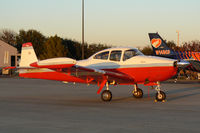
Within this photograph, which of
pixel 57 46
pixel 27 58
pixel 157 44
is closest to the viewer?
pixel 27 58

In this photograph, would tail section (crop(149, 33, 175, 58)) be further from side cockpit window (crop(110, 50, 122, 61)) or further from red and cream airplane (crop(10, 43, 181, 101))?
side cockpit window (crop(110, 50, 122, 61))

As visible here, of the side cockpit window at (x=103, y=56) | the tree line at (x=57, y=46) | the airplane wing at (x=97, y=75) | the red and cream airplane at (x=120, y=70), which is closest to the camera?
the airplane wing at (x=97, y=75)

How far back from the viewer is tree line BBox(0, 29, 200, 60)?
217 feet

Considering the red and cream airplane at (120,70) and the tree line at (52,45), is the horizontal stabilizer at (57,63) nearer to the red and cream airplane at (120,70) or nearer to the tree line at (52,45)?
the red and cream airplane at (120,70)

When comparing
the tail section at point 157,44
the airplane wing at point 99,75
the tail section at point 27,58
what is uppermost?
the tail section at point 157,44

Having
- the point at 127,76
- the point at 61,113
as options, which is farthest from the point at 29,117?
the point at 127,76

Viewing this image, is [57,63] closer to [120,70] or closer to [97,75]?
[97,75]

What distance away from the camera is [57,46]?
220 feet

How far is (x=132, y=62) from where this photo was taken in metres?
16.0

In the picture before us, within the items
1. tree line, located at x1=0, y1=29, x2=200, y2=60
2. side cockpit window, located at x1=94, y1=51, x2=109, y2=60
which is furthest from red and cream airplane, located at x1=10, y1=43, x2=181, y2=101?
tree line, located at x1=0, y1=29, x2=200, y2=60

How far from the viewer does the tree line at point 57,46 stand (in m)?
66.0

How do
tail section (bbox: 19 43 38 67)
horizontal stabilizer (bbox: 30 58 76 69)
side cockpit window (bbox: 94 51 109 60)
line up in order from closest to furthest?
horizontal stabilizer (bbox: 30 58 76 69), side cockpit window (bbox: 94 51 109 60), tail section (bbox: 19 43 38 67)

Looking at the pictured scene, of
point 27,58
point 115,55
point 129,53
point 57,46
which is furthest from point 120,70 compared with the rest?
point 57,46

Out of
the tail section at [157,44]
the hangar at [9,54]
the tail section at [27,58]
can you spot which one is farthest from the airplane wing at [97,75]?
the hangar at [9,54]
